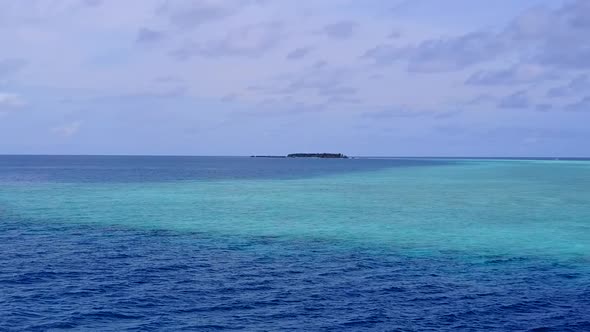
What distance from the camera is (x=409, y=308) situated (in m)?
23.3

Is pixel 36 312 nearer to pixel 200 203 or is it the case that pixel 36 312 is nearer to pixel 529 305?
pixel 529 305

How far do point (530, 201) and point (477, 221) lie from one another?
23366mm

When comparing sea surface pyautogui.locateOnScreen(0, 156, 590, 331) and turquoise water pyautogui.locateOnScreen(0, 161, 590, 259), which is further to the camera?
turquoise water pyautogui.locateOnScreen(0, 161, 590, 259)

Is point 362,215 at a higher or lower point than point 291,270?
higher

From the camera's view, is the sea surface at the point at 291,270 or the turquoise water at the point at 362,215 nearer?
the sea surface at the point at 291,270

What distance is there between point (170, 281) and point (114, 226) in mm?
19405

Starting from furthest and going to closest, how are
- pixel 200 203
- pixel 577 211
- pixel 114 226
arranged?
pixel 200 203 → pixel 577 211 → pixel 114 226

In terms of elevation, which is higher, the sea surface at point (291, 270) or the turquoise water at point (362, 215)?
the turquoise water at point (362, 215)

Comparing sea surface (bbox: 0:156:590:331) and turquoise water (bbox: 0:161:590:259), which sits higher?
turquoise water (bbox: 0:161:590:259)

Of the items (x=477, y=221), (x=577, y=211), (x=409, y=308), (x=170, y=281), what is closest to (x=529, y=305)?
(x=409, y=308)

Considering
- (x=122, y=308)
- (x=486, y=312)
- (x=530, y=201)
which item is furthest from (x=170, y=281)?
(x=530, y=201)

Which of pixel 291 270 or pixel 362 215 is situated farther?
pixel 362 215

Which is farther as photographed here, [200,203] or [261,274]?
[200,203]

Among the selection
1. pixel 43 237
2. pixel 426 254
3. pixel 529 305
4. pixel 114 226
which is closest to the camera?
pixel 529 305
